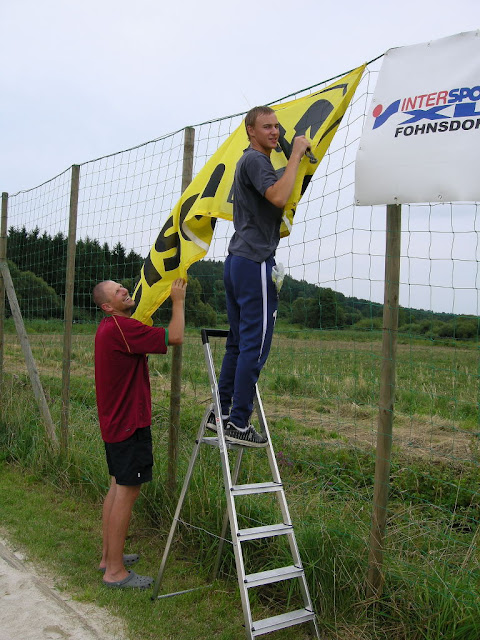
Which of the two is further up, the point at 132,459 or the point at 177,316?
the point at 177,316

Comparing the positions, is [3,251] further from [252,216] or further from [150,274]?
[252,216]

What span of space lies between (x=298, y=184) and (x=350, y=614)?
2.38 meters

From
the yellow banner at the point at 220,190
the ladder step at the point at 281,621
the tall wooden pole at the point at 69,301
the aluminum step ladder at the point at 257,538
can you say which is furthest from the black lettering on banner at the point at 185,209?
the tall wooden pole at the point at 69,301

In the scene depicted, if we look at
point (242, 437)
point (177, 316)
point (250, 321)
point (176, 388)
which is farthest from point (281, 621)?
point (176, 388)

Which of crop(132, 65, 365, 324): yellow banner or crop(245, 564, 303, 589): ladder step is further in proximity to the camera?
crop(132, 65, 365, 324): yellow banner

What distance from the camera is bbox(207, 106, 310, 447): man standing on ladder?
3.46m

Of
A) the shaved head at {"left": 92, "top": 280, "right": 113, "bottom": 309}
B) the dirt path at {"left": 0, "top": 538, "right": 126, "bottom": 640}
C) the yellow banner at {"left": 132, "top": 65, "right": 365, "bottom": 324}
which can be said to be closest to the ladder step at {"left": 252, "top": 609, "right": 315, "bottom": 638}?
the dirt path at {"left": 0, "top": 538, "right": 126, "bottom": 640}

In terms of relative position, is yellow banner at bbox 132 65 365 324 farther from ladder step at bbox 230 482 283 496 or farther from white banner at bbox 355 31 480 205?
ladder step at bbox 230 482 283 496

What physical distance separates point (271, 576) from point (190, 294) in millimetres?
2495

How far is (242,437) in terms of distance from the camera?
357 centimetres

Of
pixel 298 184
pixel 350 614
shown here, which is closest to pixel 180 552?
pixel 350 614

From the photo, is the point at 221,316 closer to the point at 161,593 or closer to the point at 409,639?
the point at 161,593

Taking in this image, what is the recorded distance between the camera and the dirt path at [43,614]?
3514 millimetres

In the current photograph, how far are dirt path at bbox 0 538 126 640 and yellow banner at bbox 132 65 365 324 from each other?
187 cm
